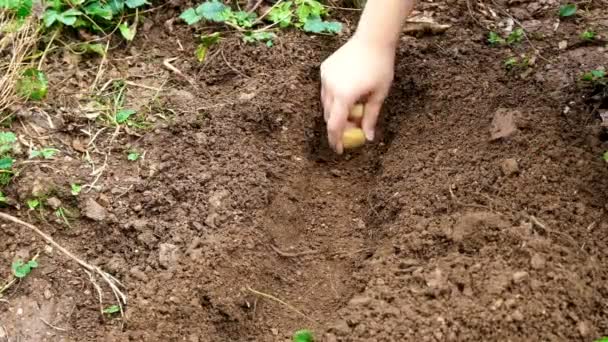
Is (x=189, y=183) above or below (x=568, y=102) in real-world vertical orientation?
below

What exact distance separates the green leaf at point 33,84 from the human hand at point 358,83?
76 centimetres

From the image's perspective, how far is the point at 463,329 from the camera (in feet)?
4.75

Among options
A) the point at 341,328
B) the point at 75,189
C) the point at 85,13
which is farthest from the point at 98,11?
the point at 341,328

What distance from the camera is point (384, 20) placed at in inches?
72.3

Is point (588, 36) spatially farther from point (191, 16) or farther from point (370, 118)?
point (191, 16)

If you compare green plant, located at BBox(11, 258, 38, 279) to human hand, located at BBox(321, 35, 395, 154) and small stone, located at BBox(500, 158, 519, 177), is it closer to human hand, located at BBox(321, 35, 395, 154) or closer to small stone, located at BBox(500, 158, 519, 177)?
human hand, located at BBox(321, 35, 395, 154)

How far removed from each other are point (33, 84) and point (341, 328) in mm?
1120

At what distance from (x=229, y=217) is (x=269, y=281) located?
18 centimetres

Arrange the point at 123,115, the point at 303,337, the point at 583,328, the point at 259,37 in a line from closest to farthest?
the point at 583,328, the point at 303,337, the point at 123,115, the point at 259,37

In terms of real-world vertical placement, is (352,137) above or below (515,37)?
below

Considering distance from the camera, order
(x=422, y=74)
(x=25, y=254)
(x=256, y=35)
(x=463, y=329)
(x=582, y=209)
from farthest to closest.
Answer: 1. (x=256, y=35)
2. (x=422, y=74)
3. (x=25, y=254)
4. (x=582, y=209)
5. (x=463, y=329)

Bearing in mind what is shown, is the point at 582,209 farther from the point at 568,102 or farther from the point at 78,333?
the point at 78,333

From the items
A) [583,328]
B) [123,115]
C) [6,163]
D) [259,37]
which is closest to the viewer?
[583,328]

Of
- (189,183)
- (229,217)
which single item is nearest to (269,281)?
(229,217)
